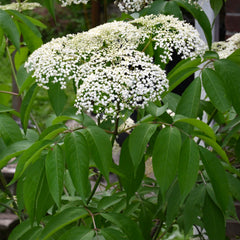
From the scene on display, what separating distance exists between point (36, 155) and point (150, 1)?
72 centimetres

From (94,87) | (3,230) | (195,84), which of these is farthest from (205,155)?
(3,230)

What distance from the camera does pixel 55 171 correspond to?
1082 millimetres

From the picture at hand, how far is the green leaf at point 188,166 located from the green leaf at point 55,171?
0.89 feet

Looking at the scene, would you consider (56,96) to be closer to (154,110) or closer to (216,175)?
(154,110)

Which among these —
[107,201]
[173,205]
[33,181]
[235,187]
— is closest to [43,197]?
[33,181]

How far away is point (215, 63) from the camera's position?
1.21 m

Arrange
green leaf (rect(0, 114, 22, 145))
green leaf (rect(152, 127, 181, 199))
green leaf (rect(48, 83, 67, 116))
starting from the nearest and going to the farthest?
green leaf (rect(152, 127, 181, 199)) < green leaf (rect(48, 83, 67, 116)) < green leaf (rect(0, 114, 22, 145))

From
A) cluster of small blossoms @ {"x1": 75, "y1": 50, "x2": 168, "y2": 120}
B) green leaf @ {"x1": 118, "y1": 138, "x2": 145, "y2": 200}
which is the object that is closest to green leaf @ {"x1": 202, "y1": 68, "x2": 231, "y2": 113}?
cluster of small blossoms @ {"x1": 75, "y1": 50, "x2": 168, "y2": 120}

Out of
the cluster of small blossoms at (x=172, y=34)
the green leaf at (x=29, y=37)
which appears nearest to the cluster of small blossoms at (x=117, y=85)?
the cluster of small blossoms at (x=172, y=34)

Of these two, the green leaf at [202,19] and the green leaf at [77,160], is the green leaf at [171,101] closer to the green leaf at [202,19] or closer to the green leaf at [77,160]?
the green leaf at [202,19]

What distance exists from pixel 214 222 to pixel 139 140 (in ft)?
1.29

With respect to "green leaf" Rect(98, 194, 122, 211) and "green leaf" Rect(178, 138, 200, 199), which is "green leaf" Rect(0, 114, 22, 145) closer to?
"green leaf" Rect(98, 194, 122, 211)

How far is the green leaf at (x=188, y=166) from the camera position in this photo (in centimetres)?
104

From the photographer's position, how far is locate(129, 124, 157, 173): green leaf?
1068 millimetres
